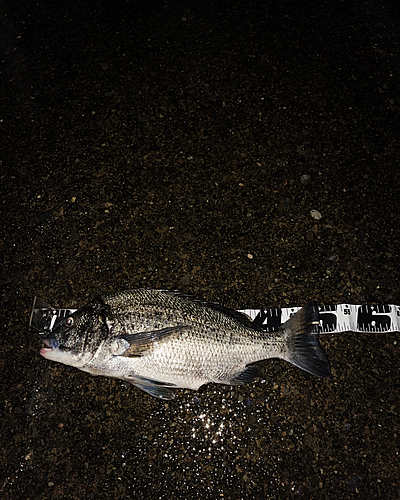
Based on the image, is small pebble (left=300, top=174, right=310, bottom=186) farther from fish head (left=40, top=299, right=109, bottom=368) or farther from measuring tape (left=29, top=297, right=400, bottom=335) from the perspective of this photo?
fish head (left=40, top=299, right=109, bottom=368)

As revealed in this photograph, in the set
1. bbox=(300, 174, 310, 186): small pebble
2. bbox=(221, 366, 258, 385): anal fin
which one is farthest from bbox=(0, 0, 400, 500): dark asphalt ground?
bbox=(221, 366, 258, 385): anal fin

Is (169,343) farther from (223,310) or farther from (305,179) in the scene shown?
(305,179)

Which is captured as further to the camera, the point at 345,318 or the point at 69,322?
the point at 345,318

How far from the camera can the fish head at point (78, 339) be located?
2.52 metres

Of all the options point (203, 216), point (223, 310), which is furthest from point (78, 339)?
point (203, 216)

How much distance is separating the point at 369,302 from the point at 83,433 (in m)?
2.30

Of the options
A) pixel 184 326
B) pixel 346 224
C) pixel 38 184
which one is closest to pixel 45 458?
pixel 184 326

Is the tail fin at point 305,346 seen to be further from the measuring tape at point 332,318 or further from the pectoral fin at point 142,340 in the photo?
the pectoral fin at point 142,340

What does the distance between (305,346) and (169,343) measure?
91 centimetres

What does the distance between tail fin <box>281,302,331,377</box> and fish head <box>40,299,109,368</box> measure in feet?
3.93

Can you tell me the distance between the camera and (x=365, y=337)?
3.04 meters

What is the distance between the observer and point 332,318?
10.1ft

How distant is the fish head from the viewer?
252 centimetres

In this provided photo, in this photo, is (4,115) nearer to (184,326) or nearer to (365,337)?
(184,326)
